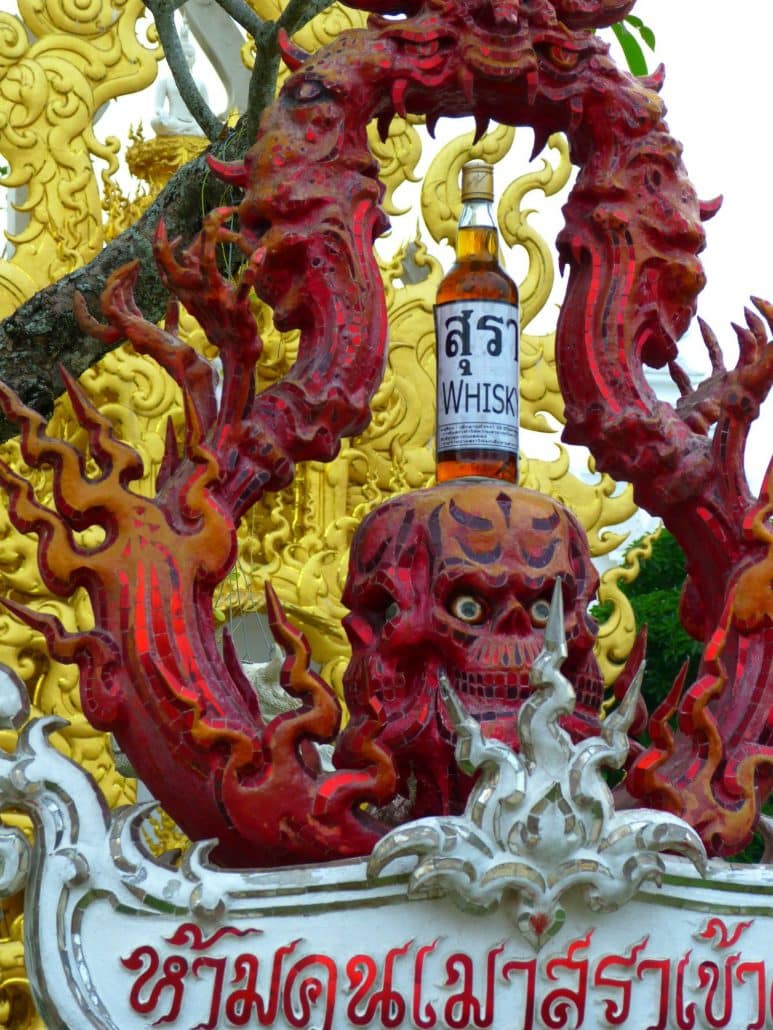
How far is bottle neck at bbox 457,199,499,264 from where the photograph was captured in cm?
305

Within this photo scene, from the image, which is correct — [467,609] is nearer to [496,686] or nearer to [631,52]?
[496,686]

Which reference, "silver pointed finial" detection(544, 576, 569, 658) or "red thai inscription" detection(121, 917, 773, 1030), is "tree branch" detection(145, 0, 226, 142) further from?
"red thai inscription" detection(121, 917, 773, 1030)

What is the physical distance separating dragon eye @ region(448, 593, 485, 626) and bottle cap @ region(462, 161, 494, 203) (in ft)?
2.09

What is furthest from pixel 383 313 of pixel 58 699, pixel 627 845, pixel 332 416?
pixel 58 699

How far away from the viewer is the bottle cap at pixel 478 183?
310cm

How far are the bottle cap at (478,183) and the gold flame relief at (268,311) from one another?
7.45ft

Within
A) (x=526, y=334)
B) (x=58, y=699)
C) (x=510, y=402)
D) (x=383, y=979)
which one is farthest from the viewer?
(x=526, y=334)

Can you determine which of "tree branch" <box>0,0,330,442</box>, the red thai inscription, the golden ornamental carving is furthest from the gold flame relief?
the red thai inscription

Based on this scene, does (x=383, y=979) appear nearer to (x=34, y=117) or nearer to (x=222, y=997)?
(x=222, y=997)

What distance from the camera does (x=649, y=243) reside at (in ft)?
9.84

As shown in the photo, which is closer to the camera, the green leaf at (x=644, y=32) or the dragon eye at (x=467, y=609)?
the dragon eye at (x=467, y=609)

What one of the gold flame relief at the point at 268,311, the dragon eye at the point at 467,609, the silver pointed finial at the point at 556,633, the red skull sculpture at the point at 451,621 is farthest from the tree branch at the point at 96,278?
the gold flame relief at the point at 268,311

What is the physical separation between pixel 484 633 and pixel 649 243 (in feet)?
2.04

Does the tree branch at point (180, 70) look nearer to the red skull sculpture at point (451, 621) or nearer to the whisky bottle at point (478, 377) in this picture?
the whisky bottle at point (478, 377)
